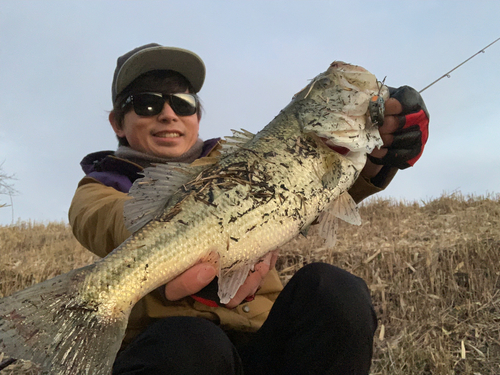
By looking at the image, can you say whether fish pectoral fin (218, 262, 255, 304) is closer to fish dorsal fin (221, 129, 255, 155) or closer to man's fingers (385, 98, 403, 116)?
fish dorsal fin (221, 129, 255, 155)

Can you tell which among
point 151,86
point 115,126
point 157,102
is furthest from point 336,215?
point 115,126

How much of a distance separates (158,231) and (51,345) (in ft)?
1.98

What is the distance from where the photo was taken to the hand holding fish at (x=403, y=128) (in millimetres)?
2283

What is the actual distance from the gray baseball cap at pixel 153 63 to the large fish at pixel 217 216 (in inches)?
49.1

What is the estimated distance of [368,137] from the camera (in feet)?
7.49

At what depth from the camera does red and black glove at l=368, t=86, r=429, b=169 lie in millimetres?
2283

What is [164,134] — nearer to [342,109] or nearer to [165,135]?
[165,135]

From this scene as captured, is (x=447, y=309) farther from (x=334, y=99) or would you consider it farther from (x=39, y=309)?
(x=39, y=309)

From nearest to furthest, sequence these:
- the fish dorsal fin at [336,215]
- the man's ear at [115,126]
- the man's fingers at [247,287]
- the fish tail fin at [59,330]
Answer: the fish tail fin at [59,330] → the man's fingers at [247,287] → the fish dorsal fin at [336,215] → the man's ear at [115,126]

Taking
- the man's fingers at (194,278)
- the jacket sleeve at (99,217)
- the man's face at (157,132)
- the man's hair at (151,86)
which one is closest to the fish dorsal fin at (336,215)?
the man's fingers at (194,278)

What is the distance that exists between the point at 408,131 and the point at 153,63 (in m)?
2.07

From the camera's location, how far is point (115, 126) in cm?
330

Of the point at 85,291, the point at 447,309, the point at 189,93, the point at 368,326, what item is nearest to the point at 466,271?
the point at 447,309

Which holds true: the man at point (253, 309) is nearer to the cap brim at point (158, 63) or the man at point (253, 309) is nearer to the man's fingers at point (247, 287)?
the man's fingers at point (247, 287)
